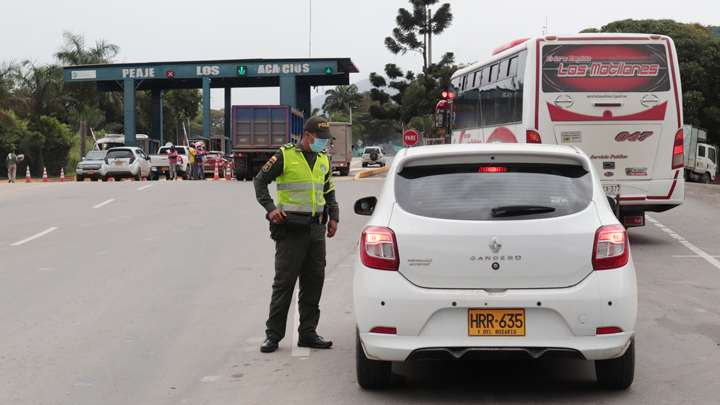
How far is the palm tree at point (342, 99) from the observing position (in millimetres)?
111062

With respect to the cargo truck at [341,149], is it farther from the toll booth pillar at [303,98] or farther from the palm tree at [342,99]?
the palm tree at [342,99]

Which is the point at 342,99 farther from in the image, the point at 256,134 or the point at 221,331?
the point at 221,331

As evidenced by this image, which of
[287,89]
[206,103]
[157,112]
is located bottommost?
[157,112]

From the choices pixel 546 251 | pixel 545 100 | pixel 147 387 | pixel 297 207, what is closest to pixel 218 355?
pixel 147 387

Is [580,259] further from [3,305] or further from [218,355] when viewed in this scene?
[3,305]

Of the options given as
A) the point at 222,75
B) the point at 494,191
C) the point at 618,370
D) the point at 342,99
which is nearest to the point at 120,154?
the point at 222,75

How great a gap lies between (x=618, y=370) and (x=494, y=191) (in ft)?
4.36

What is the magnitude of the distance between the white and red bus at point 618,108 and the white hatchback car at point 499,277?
Answer: 24.8 feet

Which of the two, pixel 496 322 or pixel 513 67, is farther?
pixel 513 67

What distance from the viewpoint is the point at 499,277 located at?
Result: 4539mm

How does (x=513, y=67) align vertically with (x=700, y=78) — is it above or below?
below

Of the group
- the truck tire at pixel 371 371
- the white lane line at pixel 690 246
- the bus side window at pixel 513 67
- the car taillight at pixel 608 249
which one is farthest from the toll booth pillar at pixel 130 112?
the car taillight at pixel 608 249

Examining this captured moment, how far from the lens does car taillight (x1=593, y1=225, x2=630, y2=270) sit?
14.9 feet

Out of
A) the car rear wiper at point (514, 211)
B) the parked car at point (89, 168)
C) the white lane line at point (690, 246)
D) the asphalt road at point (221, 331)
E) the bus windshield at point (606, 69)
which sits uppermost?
the bus windshield at point (606, 69)
